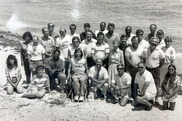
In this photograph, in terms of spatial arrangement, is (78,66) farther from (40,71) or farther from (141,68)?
(141,68)

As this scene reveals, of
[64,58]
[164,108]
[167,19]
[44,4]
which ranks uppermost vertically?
[44,4]

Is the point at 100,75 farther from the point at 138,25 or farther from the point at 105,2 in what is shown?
the point at 105,2

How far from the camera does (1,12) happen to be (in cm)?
2569

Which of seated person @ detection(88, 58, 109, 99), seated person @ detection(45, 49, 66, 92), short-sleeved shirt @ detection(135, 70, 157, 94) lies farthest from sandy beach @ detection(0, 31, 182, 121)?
seated person @ detection(45, 49, 66, 92)

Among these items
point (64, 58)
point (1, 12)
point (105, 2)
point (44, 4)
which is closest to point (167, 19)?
point (105, 2)

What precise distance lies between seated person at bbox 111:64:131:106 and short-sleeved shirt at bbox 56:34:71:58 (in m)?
1.63

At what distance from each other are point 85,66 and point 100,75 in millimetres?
494

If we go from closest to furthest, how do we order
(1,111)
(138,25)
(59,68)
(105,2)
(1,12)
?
(1,111)
(59,68)
(138,25)
(1,12)
(105,2)

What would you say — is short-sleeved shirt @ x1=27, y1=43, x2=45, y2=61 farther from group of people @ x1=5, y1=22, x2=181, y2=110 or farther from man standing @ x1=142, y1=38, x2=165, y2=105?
man standing @ x1=142, y1=38, x2=165, y2=105

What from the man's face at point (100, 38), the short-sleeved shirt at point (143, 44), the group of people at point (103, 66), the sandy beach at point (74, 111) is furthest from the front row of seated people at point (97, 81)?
the short-sleeved shirt at point (143, 44)

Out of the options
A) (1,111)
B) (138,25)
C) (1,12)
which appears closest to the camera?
(1,111)

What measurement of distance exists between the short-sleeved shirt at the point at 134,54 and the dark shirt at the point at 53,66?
70.7 inches

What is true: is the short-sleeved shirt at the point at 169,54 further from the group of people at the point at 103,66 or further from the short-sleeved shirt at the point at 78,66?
the short-sleeved shirt at the point at 78,66

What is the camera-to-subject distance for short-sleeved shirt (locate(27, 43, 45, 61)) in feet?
21.5
